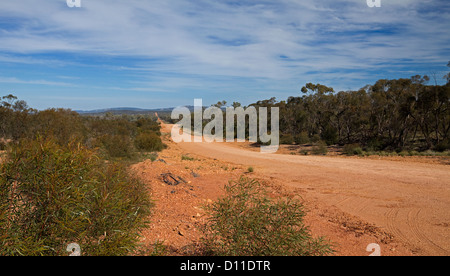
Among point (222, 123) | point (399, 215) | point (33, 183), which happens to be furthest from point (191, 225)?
point (222, 123)

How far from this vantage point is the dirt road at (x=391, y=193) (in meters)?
7.05

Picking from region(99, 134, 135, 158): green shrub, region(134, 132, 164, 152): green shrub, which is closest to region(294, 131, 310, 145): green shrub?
region(134, 132, 164, 152): green shrub

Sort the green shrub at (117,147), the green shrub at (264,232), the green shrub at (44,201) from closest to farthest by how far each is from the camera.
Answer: the green shrub at (44,201)
the green shrub at (264,232)
the green shrub at (117,147)

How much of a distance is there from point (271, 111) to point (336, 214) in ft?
150

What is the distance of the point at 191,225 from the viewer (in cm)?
661

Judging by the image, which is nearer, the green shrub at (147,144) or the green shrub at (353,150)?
the green shrub at (147,144)

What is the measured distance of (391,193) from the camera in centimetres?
1085

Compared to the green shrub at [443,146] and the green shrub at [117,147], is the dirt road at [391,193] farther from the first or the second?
the green shrub at [117,147]

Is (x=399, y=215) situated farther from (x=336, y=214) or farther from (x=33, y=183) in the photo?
(x=33, y=183)

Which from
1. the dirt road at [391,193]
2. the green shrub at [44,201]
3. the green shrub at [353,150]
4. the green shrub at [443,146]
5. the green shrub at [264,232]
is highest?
the green shrub at [44,201]

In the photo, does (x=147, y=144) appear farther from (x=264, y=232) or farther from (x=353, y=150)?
(x=264, y=232)

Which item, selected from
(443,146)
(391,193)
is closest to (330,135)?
(443,146)

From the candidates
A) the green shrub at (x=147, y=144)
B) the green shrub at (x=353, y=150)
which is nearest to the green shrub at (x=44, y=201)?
the green shrub at (x=147, y=144)

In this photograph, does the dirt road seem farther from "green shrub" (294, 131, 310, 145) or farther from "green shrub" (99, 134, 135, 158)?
"green shrub" (294, 131, 310, 145)
